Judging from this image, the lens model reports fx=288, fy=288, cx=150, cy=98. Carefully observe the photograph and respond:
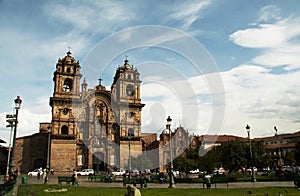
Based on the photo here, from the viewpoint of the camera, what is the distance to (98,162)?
5169 cm

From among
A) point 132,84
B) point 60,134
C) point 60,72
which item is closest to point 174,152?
point 132,84

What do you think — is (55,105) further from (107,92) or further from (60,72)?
(107,92)

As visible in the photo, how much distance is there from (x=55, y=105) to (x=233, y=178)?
112ft

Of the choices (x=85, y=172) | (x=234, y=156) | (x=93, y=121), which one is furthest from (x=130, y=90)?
(x=234, y=156)

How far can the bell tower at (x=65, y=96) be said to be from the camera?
1956 inches

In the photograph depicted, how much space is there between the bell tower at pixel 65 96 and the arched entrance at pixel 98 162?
5328 mm

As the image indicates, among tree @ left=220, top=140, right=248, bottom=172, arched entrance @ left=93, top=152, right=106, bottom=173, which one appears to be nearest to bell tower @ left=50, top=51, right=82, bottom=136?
arched entrance @ left=93, top=152, right=106, bottom=173

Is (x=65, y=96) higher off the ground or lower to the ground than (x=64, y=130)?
higher

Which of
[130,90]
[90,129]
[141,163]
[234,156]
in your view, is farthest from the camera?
[130,90]

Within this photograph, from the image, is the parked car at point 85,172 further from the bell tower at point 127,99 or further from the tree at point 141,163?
the bell tower at point 127,99

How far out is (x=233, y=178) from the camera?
27.2 m

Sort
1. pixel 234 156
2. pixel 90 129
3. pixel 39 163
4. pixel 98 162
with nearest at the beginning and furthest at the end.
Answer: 1. pixel 234 156
2. pixel 39 163
3. pixel 98 162
4. pixel 90 129

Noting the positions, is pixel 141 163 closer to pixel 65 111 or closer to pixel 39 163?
pixel 65 111

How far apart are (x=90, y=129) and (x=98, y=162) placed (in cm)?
617
